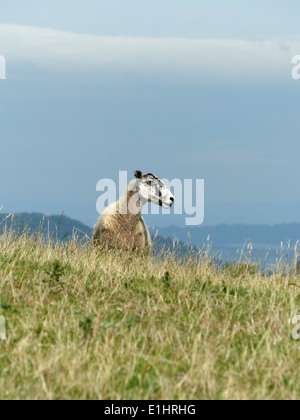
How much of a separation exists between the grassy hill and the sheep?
208 cm

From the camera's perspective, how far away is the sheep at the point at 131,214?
1180cm

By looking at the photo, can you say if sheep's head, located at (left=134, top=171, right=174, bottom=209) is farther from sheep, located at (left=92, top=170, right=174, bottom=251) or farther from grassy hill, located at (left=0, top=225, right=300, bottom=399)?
grassy hill, located at (left=0, top=225, right=300, bottom=399)

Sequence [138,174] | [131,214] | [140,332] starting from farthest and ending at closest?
[131,214] → [138,174] → [140,332]

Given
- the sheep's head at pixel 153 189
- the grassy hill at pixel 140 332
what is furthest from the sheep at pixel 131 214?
the grassy hill at pixel 140 332

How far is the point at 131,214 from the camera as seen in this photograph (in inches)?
477

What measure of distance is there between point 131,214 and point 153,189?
689 millimetres

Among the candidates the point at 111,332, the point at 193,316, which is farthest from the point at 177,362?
the point at 193,316

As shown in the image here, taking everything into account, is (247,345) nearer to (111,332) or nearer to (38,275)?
(111,332)

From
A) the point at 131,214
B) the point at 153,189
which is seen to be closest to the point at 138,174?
the point at 153,189

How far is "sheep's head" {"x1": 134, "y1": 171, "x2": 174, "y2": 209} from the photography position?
38.6 ft

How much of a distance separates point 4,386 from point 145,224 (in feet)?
23.8

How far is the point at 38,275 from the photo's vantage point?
849cm

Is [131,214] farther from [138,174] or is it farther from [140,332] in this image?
[140,332]

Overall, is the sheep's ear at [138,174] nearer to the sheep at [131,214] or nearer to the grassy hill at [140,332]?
the sheep at [131,214]
